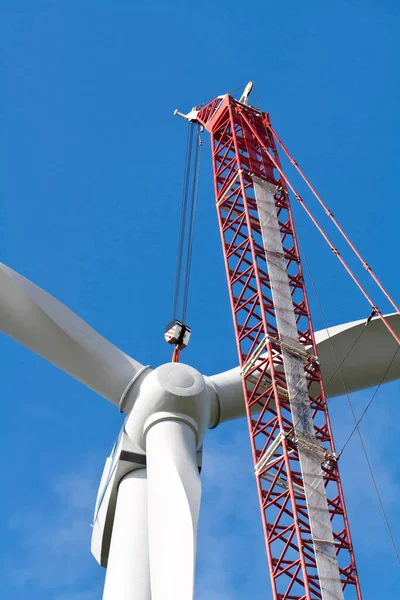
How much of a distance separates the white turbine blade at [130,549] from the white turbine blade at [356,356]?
422 cm

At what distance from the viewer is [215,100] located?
35562 mm

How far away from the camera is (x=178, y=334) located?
27.9 meters

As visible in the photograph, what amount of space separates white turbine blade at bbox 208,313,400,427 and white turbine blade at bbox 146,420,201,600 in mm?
3579

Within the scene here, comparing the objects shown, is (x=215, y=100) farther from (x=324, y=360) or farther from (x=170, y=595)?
(x=170, y=595)

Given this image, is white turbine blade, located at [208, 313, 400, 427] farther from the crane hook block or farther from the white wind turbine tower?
the white wind turbine tower

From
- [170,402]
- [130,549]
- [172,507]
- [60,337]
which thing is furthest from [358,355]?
[130,549]

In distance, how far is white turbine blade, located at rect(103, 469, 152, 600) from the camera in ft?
72.0

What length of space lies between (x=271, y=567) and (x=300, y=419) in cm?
410

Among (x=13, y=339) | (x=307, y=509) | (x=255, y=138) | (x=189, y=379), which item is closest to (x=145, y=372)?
(x=189, y=379)

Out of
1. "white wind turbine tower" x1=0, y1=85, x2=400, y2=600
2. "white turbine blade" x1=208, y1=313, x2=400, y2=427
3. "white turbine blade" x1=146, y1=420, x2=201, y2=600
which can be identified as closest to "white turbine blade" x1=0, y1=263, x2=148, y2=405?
"white wind turbine tower" x1=0, y1=85, x2=400, y2=600

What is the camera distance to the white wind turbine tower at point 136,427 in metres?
22.0

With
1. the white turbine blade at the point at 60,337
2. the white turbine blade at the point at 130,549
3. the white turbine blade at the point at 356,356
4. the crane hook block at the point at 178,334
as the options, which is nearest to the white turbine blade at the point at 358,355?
the white turbine blade at the point at 356,356

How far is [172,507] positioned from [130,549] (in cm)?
154

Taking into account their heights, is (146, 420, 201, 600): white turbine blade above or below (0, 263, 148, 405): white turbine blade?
below
